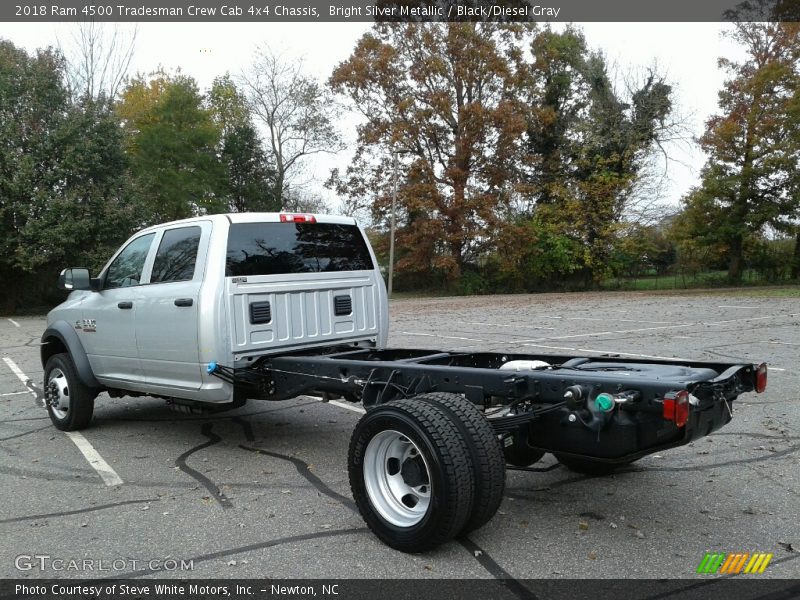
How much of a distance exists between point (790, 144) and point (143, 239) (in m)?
36.8

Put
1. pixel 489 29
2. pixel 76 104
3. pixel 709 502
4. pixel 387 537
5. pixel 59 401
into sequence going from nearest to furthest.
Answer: pixel 387 537 < pixel 709 502 < pixel 59 401 < pixel 76 104 < pixel 489 29

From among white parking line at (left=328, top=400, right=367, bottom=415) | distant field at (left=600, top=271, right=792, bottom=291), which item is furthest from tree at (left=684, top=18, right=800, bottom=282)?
white parking line at (left=328, top=400, right=367, bottom=415)

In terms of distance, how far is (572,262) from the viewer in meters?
41.2

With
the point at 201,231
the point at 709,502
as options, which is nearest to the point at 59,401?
the point at 201,231

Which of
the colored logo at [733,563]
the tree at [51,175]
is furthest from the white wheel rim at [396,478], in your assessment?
the tree at [51,175]

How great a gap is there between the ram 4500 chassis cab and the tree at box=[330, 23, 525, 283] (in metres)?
32.8

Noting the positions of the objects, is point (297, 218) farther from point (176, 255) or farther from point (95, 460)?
point (95, 460)

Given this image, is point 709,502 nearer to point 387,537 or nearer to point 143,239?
point 387,537

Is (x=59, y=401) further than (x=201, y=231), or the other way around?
(x=59, y=401)

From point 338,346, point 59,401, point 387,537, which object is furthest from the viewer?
point 59,401

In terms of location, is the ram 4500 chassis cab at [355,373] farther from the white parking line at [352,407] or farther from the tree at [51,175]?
the tree at [51,175]

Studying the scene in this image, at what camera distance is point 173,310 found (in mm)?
5676

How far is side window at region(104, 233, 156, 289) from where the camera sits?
20.9 feet
